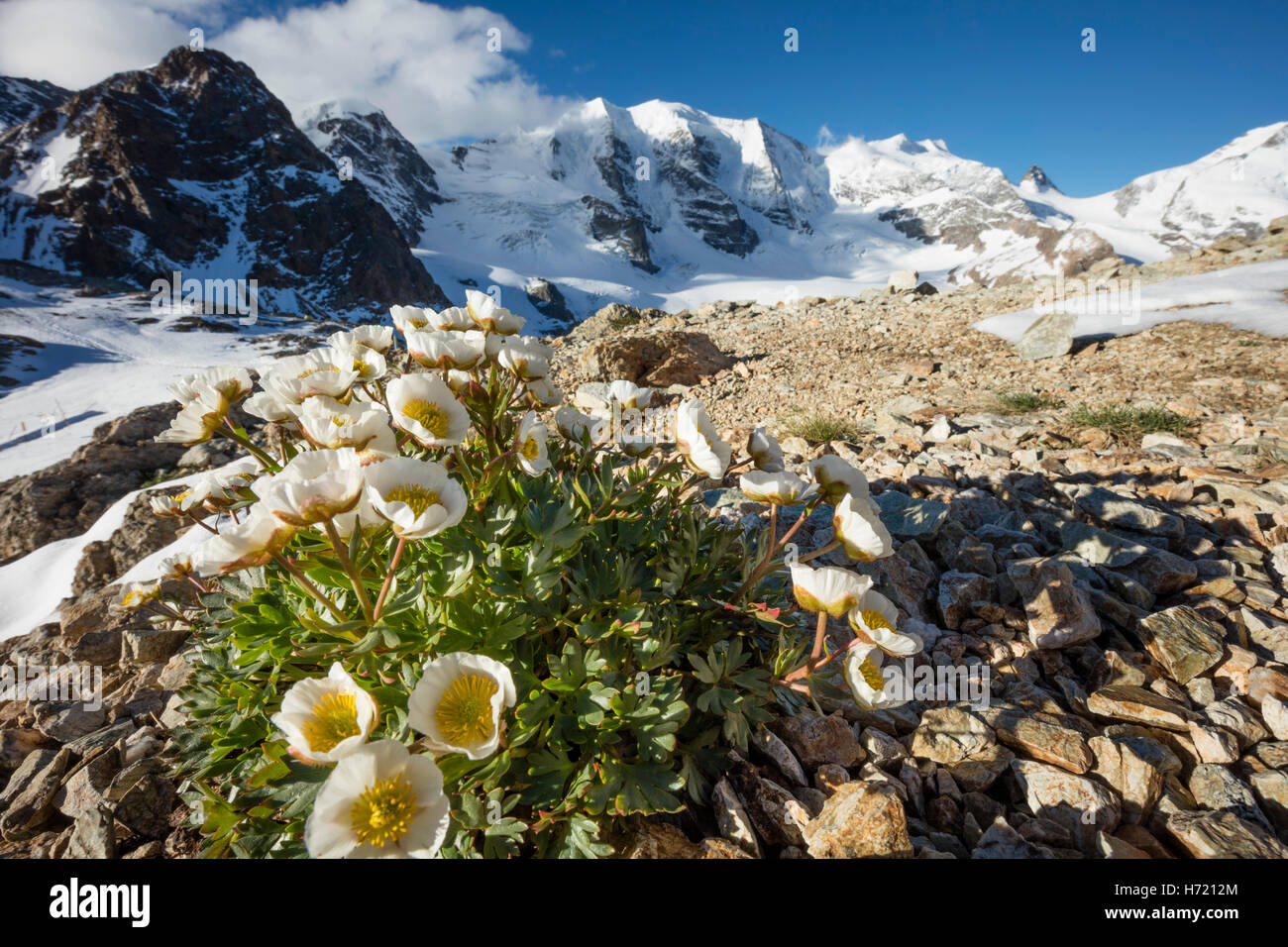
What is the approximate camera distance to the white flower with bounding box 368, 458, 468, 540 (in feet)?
4.03

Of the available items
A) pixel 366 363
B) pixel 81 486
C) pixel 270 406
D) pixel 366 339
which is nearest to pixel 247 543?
pixel 270 406

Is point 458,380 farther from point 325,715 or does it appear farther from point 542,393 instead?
point 325,715

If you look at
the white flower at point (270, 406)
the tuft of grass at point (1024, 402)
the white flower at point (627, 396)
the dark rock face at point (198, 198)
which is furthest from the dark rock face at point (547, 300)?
the white flower at point (270, 406)

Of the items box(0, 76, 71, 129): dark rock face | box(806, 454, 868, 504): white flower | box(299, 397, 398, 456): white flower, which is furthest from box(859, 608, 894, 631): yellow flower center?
box(0, 76, 71, 129): dark rock face

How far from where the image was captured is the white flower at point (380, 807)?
1.05 meters

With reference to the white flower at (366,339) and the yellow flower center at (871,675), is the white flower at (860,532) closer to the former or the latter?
the yellow flower center at (871,675)

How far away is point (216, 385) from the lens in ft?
6.15

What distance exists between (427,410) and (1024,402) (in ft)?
20.0

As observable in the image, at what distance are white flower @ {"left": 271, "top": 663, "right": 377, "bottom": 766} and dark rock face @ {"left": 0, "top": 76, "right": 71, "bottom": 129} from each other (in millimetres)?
161850

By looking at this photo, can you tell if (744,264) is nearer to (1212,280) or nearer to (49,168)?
(49,168)

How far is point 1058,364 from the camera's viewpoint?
7.00m

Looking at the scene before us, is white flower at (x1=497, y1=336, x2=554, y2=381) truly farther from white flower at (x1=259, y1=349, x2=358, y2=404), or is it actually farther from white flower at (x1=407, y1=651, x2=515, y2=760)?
white flower at (x1=407, y1=651, x2=515, y2=760)

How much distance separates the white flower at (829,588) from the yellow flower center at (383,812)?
1.05 m

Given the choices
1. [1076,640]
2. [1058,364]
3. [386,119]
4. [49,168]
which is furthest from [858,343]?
[386,119]
